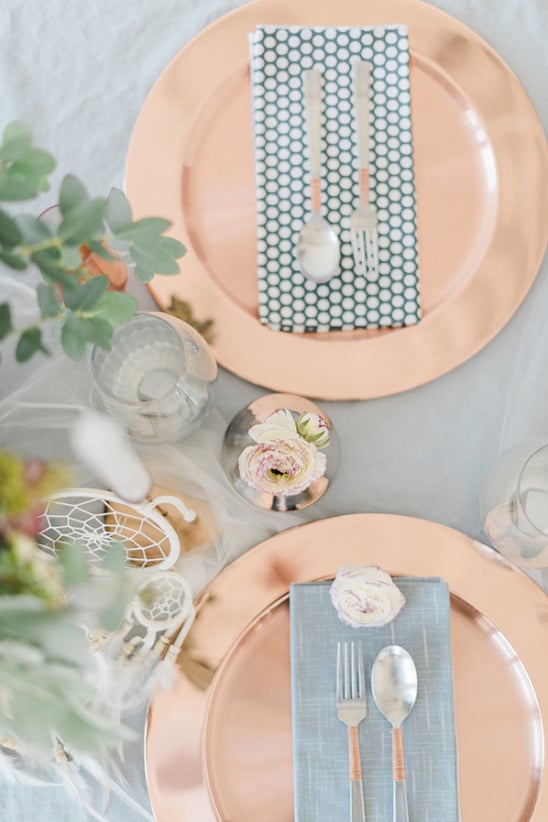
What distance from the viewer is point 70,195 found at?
1.46 feet

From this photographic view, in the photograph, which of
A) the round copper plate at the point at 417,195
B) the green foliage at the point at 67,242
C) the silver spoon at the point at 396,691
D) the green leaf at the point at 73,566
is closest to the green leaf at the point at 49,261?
the green foliage at the point at 67,242

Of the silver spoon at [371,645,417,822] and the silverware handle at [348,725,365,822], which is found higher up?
the silver spoon at [371,645,417,822]

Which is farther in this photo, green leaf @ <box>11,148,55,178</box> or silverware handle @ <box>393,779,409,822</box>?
silverware handle @ <box>393,779,409,822</box>

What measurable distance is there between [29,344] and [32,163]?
0.11 meters

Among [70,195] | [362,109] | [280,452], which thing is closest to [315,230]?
[362,109]

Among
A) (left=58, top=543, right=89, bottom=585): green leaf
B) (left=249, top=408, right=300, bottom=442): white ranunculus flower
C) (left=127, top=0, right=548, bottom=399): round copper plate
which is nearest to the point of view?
(left=58, top=543, right=89, bottom=585): green leaf

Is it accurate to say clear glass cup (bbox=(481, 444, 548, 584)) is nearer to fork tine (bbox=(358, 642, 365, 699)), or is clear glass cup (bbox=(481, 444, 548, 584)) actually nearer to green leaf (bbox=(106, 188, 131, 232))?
fork tine (bbox=(358, 642, 365, 699))

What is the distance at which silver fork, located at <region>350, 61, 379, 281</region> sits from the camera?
736 millimetres

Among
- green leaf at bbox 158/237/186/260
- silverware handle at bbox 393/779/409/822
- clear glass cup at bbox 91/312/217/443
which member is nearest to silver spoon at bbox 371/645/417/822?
silverware handle at bbox 393/779/409/822

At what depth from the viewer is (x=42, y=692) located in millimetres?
314

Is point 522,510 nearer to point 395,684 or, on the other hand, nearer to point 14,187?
point 395,684

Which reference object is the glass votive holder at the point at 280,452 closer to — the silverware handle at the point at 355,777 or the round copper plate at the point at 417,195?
the round copper plate at the point at 417,195

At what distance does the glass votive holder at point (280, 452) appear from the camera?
623 millimetres

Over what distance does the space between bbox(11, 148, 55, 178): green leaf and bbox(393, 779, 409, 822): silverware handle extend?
0.51 metres
